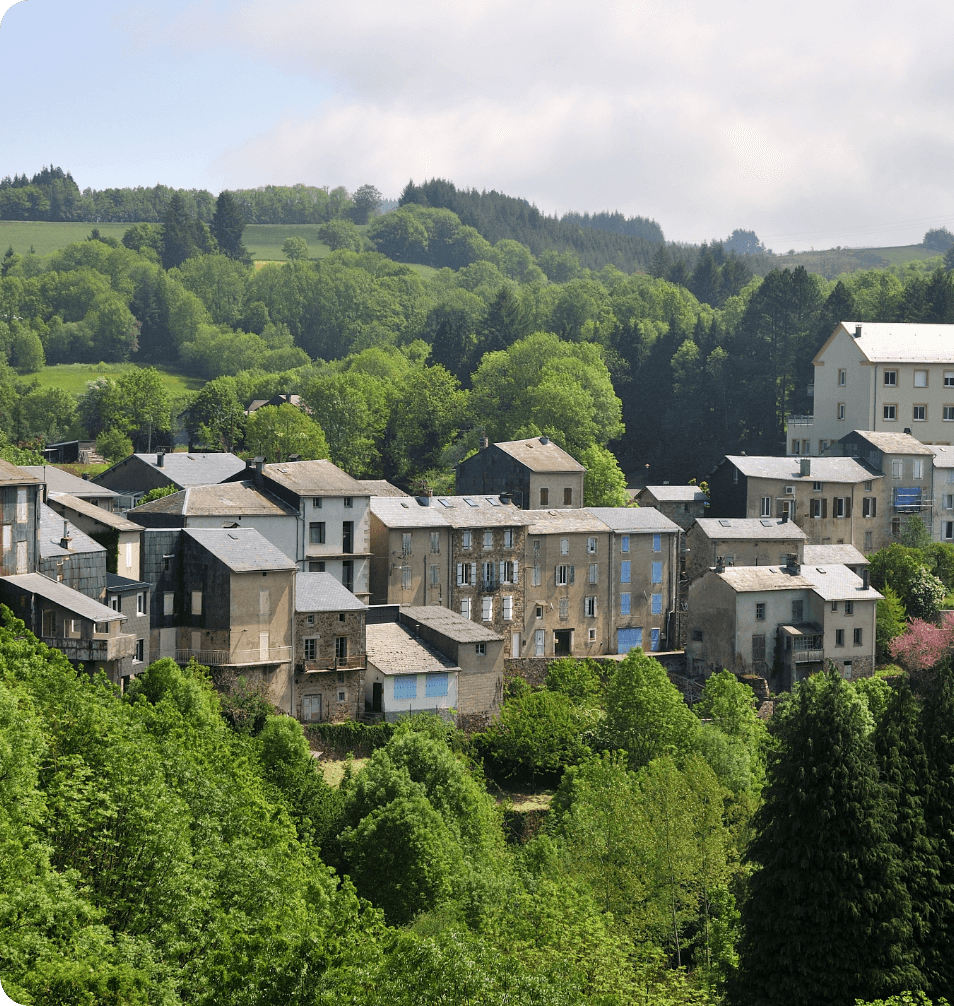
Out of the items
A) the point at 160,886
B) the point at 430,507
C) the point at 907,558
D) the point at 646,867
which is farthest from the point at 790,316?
the point at 160,886

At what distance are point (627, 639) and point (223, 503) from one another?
23.2 meters

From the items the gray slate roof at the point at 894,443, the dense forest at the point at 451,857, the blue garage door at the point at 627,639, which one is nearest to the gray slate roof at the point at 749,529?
the blue garage door at the point at 627,639

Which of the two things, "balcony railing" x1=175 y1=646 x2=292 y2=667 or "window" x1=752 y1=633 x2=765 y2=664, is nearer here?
"balcony railing" x1=175 y1=646 x2=292 y2=667

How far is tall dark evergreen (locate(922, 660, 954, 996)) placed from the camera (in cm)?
3512

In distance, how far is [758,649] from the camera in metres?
69.9

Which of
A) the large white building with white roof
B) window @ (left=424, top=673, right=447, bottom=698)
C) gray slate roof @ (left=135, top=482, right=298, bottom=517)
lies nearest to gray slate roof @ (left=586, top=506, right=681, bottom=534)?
window @ (left=424, top=673, right=447, bottom=698)

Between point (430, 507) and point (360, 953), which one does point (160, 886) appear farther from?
point (430, 507)

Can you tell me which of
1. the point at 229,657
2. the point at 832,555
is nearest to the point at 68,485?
the point at 229,657

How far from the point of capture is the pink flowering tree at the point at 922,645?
69.7 metres

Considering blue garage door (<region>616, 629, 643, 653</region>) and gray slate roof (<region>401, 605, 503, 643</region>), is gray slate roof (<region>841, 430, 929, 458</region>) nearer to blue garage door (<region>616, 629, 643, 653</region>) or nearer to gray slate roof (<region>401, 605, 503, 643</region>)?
blue garage door (<region>616, 629, 643, 653</region>)

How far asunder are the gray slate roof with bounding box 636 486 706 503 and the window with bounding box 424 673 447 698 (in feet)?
93.1

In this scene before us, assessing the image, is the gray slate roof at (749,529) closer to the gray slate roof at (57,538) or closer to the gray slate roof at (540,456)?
the gray slate roof at (540,456)

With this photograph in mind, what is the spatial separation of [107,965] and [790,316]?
97.3 metres

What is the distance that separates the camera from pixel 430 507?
7119cm
